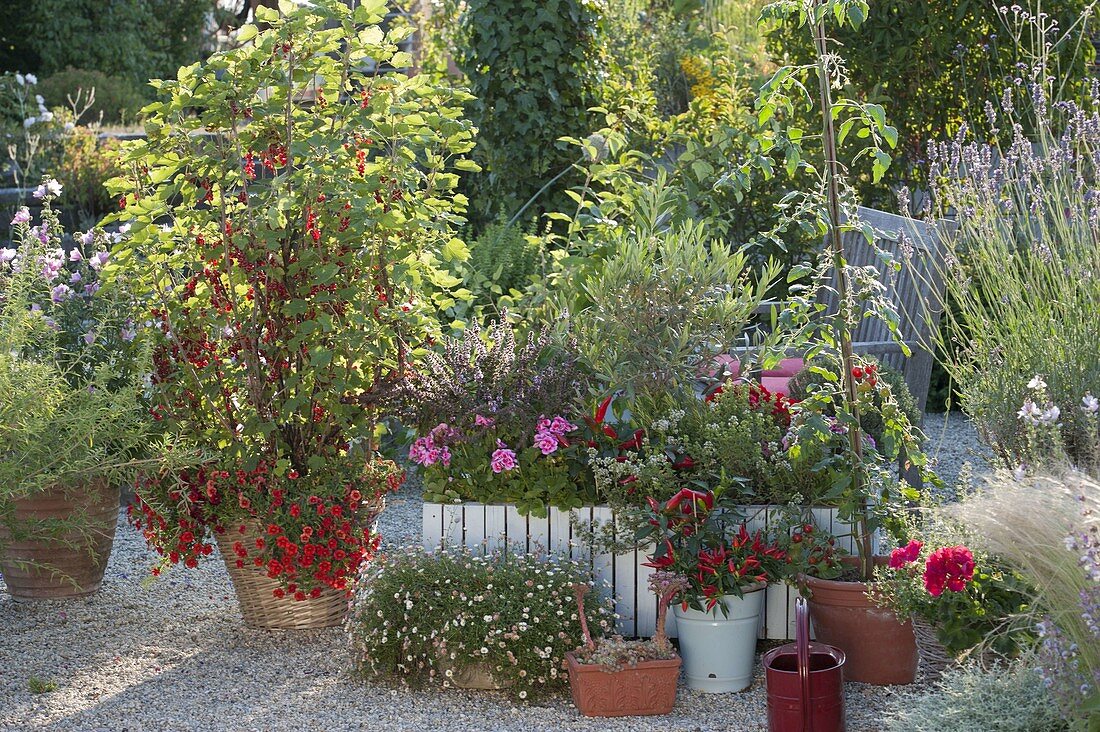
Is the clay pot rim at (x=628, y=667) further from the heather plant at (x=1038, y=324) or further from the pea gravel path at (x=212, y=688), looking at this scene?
A: the heather plant at (x=1038, y=324)

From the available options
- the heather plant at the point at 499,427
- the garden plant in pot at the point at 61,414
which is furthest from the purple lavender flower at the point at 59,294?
the heather plant at the point at 499,427

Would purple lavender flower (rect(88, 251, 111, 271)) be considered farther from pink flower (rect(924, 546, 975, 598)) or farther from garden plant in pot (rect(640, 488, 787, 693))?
pink flower (rect(924, 546, 975, 598))

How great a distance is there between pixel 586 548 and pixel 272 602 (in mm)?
987

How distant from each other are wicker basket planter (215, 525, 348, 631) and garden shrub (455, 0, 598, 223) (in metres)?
2.75

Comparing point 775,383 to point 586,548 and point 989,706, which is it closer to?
point 586,548

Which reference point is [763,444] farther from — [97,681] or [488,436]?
[97,681]

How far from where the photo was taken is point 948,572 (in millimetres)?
2852

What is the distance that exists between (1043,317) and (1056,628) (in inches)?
50.4

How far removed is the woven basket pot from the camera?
3.69m

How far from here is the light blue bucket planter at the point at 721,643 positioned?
10.6ft

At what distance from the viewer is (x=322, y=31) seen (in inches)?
140

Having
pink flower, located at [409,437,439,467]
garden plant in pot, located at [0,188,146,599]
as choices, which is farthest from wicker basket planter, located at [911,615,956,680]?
garden plant in pot, located at [0,188,146,599]

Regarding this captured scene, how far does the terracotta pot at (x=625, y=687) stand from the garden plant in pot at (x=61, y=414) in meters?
1.46

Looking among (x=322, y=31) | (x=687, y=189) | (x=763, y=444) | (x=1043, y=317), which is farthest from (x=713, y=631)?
(x=687, y=189)
